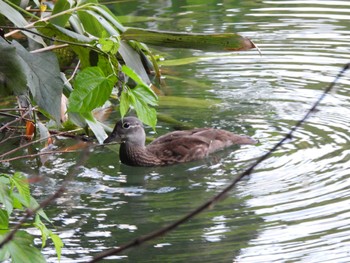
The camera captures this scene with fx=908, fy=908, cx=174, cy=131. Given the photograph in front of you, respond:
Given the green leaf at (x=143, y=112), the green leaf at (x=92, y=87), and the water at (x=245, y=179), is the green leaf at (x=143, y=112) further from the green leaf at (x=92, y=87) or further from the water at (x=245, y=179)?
the water at (x=245, y=179)

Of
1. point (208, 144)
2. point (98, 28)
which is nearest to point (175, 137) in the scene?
point (208, 144)

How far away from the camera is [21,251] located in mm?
2982

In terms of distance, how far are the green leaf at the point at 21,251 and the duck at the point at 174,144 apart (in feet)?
12.8

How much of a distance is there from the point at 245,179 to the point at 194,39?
1.05 m

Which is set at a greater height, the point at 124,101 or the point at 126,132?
the point at 124,101

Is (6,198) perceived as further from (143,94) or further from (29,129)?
(29,129)

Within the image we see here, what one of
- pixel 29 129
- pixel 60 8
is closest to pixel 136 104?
pixel 60 8

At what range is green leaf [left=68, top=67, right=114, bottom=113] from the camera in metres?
3.94

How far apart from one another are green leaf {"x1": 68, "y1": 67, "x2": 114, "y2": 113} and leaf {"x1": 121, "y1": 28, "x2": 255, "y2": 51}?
171 centimetres

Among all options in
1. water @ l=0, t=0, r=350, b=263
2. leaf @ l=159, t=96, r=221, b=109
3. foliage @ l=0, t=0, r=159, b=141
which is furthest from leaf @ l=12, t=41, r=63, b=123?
leaf @ l=159, t=96, r=221, b=109

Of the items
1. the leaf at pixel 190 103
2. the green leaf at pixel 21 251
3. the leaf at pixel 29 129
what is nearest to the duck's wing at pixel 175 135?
the leaf at pixel 190 103

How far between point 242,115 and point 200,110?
0.41 metres

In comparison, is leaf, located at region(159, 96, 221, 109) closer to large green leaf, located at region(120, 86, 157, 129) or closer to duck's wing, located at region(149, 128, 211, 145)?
duck's wing, located at region(149, 128, 211, 145)

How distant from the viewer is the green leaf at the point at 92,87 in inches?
155
